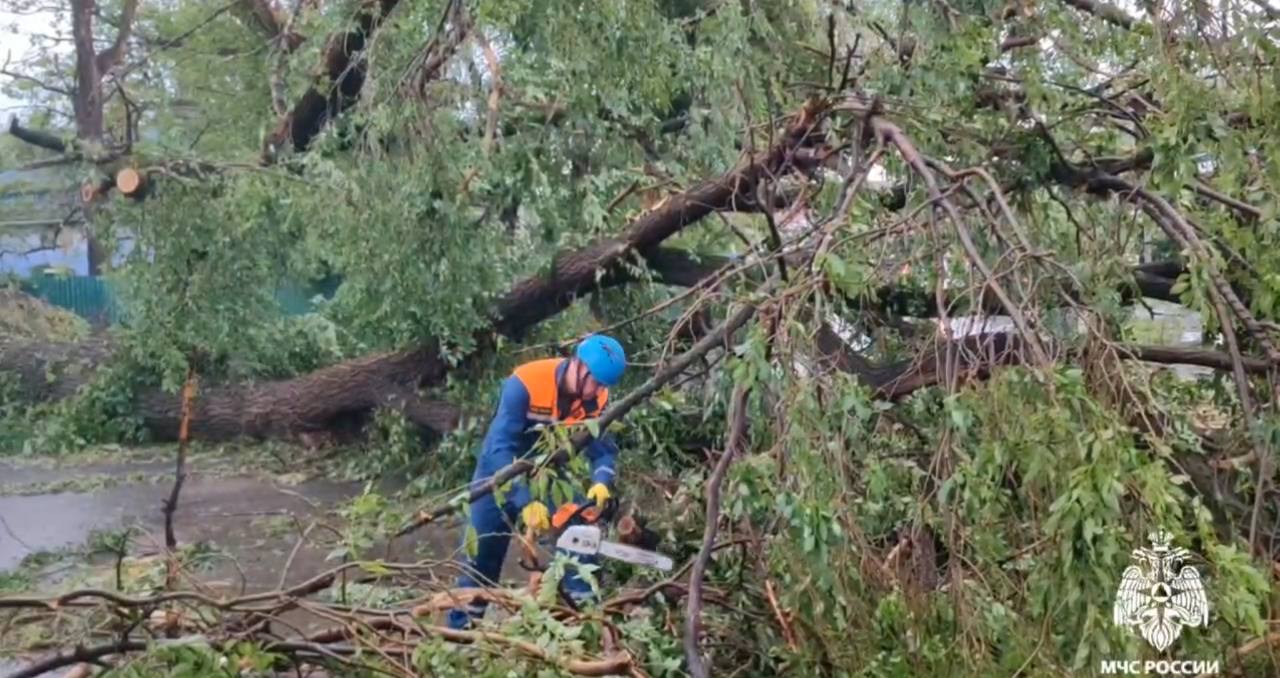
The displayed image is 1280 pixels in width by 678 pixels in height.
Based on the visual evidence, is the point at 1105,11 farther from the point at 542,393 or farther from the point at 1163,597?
the point at 1163,597

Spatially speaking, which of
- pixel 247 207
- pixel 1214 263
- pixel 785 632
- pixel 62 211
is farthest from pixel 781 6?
pixel 62 211

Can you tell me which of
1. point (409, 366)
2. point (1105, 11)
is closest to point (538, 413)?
point (1105, 11)

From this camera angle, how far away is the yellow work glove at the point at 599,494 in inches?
182

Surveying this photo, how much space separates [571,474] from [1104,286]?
5.54ft

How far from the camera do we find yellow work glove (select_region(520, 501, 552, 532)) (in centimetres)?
399

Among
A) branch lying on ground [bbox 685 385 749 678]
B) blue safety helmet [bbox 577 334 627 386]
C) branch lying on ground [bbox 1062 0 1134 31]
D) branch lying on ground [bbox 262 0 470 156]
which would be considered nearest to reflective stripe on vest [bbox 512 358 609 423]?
blue safety helmet [bbox 577 334 627 386]

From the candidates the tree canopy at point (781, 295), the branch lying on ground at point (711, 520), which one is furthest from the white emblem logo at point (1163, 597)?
the branch lying on ground at point (711, 520)

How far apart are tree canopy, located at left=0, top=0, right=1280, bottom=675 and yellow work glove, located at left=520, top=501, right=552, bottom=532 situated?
11.3 inches

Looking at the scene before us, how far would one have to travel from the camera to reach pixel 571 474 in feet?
13.1

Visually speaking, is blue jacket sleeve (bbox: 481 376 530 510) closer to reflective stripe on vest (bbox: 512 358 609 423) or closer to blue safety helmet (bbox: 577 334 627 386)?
reflective stripe on vest (bbox: 512 358 609 423)

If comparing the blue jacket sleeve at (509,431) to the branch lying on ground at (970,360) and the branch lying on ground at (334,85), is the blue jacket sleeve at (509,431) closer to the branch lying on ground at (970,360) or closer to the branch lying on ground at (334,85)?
the branch lying on ground at (970,360)

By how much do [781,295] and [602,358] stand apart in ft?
4.92

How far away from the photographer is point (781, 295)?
349 centimetres

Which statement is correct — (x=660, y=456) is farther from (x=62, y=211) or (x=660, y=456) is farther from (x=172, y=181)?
(x=62, y=211)
